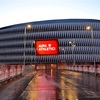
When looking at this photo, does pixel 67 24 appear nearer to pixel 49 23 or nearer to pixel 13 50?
pixel 49 23

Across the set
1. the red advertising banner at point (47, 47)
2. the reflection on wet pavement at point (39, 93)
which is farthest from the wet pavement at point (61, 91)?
the red advertising banner at point (47, 47)

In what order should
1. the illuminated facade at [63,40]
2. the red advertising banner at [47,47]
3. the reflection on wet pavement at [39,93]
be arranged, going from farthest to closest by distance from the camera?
the illuminated facade at [63,40], the red advertising banner at [47,47], the reflection on wet pavement at [39,93]

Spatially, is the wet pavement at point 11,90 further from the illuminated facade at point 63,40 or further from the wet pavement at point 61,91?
the illuminated facade at point 63,40

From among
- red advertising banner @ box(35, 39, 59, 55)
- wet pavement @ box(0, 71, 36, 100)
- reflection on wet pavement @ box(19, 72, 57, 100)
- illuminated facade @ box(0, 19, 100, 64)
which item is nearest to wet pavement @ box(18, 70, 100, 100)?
reflection on wet pavement @ box(19, 72, 57, 100)

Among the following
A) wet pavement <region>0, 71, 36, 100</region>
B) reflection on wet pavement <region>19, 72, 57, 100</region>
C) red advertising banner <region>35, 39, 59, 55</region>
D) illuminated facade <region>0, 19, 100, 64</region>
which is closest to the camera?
reflection on wet pavement <region>19, 72, 57, 100</region>

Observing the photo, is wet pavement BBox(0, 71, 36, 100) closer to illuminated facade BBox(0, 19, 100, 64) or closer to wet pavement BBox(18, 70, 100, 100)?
wet pavement BBox(18, 70, 100, 100)

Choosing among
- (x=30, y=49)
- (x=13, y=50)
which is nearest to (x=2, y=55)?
(x=13, y=50)

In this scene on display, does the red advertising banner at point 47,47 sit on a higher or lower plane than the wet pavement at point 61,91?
higher

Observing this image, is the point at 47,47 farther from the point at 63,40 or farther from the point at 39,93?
the point at 63,40

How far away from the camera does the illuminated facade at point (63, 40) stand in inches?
4791

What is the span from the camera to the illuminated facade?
12169 centimetres

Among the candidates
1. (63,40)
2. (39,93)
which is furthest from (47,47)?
(63,40)

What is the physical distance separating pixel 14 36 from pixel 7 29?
900 centimetres

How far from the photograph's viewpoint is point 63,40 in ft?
406
